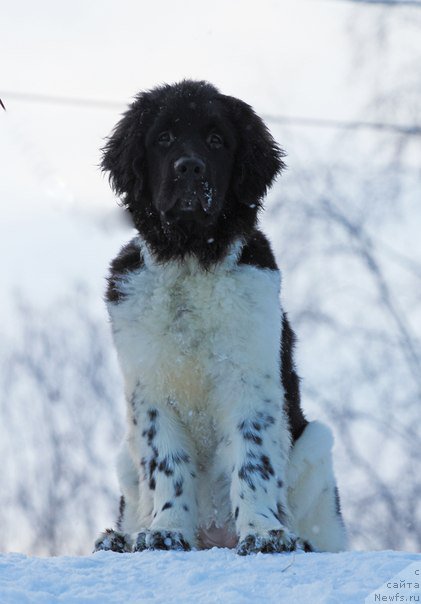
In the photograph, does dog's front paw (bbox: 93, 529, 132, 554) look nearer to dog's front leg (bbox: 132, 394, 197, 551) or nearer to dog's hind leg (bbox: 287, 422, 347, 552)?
dog's front leg (bbox: 132, 394, 197, 551)

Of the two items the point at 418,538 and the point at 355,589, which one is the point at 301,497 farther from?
the point at 418,538

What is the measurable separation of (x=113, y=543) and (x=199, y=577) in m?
1.32

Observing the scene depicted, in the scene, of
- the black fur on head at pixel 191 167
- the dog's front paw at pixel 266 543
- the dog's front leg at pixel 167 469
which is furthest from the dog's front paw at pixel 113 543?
the black fur on head at pixel 191 167

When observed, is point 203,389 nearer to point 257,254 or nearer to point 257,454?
point 257,454

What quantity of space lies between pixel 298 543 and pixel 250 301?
1.02 m

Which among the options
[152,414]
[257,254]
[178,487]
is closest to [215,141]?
[257,254]

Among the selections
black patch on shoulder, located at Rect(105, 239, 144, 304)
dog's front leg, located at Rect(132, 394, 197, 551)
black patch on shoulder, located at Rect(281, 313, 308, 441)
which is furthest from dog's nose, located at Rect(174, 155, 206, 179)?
dog's front leg, located at Rect(132, 394, 197, 551)

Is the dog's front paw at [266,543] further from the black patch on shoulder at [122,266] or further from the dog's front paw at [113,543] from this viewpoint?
the black patch on shoulder at [122,266]

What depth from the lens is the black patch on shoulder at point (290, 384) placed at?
4266mm

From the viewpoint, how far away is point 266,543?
3572 millimetres

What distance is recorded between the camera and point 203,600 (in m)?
2.64

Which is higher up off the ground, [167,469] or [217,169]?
[217,169]

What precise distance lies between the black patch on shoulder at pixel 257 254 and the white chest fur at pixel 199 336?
5 centimetres

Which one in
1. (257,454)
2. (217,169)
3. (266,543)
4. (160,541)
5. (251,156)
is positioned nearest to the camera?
(266,543)
